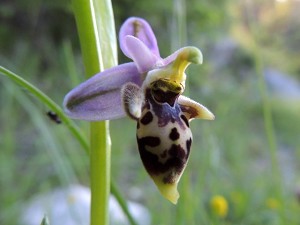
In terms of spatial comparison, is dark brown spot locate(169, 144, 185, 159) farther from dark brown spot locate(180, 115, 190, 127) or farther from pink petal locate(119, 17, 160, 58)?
pink petal locate(119, 17, 160, 58)

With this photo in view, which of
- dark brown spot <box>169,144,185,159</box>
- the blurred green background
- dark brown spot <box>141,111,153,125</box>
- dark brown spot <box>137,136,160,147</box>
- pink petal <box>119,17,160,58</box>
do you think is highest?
pink petal <box>119,17,160,58</box>

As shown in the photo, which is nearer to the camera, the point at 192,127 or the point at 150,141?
the point at 150,141

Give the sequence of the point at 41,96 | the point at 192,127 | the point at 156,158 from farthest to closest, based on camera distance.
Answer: the point at 192,127, the point at 41,96, the point at 156,158

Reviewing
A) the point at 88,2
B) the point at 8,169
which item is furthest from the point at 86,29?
the point at 8,169

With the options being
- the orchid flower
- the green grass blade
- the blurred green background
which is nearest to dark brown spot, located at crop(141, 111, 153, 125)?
the orchid flower

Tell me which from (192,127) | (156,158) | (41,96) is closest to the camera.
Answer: (156,158)

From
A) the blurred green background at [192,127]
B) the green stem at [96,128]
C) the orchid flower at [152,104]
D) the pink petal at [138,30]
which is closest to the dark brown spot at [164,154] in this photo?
the orchid flower at [152,104]

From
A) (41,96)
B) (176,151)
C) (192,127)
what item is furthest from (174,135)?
(192,127)

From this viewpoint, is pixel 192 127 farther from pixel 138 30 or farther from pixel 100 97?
pixel 100 97
